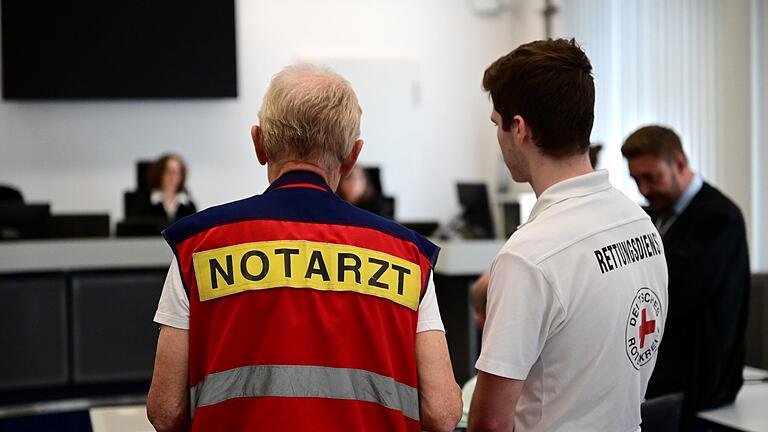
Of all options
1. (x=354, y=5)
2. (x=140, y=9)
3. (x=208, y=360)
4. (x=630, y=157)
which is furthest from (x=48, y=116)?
(x=208, y=360)

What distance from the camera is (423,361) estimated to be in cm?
151

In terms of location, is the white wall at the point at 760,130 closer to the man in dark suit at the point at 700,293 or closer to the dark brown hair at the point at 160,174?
the dark brown hair at the point at 160,174

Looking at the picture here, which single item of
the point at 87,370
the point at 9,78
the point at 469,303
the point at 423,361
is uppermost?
the point at 9,78

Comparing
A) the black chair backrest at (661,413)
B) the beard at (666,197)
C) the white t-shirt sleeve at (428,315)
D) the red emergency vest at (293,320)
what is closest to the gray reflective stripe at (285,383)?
the red emergency vest at (293,320)

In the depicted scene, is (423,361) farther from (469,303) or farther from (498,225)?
(498,225)

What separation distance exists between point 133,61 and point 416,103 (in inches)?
100

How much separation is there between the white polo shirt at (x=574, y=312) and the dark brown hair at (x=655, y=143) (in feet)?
3.76

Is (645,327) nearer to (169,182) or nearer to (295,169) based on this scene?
(295,169)

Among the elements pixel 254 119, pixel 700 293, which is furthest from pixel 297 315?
pixel 254 119

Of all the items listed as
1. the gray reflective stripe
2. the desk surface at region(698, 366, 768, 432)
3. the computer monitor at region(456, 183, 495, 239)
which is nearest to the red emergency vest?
the gray reflective stripe

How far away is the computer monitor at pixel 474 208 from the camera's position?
7199 mm

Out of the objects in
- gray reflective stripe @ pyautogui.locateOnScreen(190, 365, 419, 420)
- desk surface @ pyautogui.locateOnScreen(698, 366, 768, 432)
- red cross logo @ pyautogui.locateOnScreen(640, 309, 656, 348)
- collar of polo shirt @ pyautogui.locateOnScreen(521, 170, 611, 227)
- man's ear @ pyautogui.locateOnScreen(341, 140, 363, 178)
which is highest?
man's ear @ pyautogui.locateOnScreen(341, 140, 363, 178)

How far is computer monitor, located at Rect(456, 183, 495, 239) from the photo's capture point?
720 cm

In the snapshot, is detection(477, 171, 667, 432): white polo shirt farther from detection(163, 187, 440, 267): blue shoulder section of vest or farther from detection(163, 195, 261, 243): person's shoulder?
detection(163, 195, 261, 243): person's shoulder
